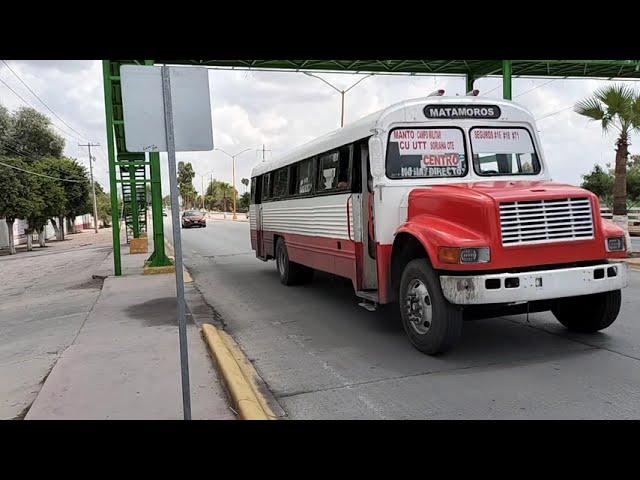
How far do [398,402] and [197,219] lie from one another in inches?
1564

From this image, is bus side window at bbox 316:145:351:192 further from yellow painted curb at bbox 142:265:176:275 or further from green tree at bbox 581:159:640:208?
green tree at bbox 581:159:640:208

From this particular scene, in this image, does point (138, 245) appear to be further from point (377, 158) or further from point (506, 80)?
point (377, 158)

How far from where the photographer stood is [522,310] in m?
5.51

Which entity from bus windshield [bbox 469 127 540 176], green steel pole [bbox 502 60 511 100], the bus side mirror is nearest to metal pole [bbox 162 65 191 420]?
the bus side mirror

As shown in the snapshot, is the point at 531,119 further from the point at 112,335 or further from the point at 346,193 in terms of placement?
the point at 112,335

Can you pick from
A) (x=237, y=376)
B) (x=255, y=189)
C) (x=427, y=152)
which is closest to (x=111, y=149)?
(x=255, y=189)

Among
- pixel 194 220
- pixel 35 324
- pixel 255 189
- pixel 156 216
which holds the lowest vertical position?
pixel 35 324

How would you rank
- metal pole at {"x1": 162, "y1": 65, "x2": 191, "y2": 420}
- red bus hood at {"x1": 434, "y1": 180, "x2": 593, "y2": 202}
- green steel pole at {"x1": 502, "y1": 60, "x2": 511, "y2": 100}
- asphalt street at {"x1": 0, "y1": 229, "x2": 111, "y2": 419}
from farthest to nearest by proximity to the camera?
green steel pole at {"x1": 502, "y1": 60, "x2": 511, "y2": 100} → asphalt street at {"x1": 0, "y1": 229, "x2": 111, "y2": 419} → red bus hood at {"x1": 434, "y1": 180, "x2": 593, "y2": 202} → metal pole at {"x1": 162, "y1": 65, "x2": 191, "y2": 420}

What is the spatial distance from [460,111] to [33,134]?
5518cm

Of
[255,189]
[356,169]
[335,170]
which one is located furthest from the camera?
[255,189]

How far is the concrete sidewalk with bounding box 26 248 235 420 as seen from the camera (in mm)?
4531

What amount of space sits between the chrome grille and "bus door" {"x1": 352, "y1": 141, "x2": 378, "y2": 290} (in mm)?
1798

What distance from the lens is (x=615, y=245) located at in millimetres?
5480

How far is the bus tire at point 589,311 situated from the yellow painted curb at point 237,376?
3278 millimetres
